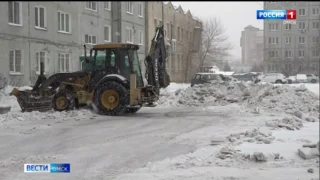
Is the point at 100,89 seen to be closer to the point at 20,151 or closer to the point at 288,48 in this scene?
the point at 20,151

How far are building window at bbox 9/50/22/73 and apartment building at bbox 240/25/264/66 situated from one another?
645 centimetres

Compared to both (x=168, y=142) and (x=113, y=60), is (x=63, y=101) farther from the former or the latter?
(x=168, y=142)

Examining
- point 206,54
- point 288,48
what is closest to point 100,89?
point 206,54

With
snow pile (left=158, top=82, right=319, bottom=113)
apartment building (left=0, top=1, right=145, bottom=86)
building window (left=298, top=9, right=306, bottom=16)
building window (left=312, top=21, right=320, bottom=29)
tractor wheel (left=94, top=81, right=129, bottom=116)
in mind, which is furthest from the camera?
snow pile (left=158, top=82, right=319, bottom=113)

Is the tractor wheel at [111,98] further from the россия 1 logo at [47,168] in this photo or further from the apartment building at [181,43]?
the россия 1 logo at [47,168]

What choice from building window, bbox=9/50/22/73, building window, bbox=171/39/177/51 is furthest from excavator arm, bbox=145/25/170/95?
building window, bbox=9/50/22/73

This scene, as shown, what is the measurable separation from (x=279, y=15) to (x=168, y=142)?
3.58 metres

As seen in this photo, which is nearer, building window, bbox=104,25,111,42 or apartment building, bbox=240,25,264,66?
apartment building, bbox=240,25,264,66

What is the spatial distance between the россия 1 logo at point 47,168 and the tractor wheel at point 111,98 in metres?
6.85

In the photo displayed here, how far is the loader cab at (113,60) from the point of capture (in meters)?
13.5

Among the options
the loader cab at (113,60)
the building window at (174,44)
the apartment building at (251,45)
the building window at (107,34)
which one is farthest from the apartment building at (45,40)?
the apartment building at (251,45)

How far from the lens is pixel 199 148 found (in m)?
8.17

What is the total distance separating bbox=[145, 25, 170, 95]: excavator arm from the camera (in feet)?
47.0

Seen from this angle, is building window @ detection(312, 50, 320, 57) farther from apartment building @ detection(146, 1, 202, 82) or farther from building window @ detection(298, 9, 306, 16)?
apartment building @ detection(146, 1, 202, 82)
